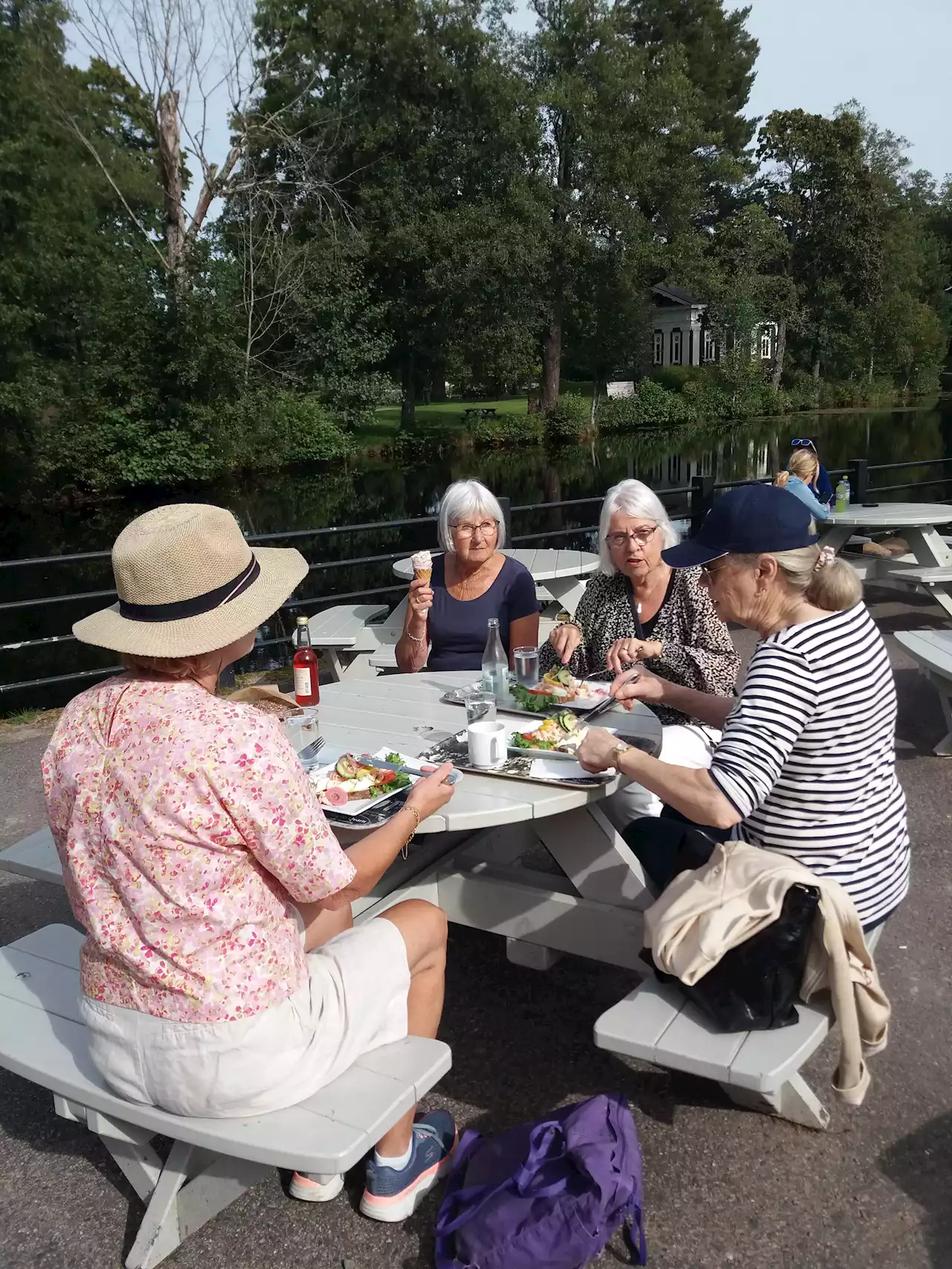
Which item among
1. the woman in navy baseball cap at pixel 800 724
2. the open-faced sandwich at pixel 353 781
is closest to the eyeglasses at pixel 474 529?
the open-faced sandwich at pixel 353 781

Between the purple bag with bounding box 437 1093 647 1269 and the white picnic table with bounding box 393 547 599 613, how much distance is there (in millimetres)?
4315

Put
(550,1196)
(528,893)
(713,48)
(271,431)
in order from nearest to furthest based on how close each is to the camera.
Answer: (550,1196) → (528,893) → (271,431) → (713,48)

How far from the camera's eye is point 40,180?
21250 millimetres

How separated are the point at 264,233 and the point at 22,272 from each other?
8.51 metres

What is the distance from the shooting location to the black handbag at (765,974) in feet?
6.30

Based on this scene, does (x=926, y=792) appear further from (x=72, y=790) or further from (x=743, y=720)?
(x=72, y=790)

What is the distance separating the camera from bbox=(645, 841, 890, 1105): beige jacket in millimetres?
1926

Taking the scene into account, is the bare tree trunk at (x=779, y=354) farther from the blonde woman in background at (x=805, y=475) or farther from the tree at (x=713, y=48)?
the blonde woman in background at (x=805, y=475)

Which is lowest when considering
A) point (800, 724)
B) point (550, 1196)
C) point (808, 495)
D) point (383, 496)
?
point (383, 496)

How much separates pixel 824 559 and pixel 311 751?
1389 millimetres

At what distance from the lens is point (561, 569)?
6.30 meters

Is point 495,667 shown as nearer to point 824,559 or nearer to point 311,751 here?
point 311,751

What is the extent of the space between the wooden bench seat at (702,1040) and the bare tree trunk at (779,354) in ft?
148

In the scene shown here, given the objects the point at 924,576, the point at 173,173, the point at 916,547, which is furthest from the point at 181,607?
the point at 173,173
